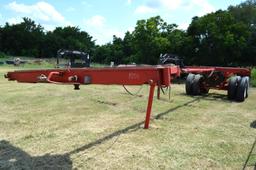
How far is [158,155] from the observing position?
578 cm

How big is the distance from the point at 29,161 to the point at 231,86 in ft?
29.3

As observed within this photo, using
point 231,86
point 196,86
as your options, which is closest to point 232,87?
point 231,86

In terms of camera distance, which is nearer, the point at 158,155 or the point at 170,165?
the point at 170,165

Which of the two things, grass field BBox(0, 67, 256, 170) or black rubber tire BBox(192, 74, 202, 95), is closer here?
grass field BBox(0, 67, 256, 170)

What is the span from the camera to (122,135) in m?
6.93

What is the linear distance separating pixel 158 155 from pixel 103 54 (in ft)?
195

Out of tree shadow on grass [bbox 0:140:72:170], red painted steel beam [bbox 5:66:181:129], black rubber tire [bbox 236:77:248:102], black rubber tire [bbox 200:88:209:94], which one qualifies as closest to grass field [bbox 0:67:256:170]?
tree shadow on grass [bbox 0:140:72:170]

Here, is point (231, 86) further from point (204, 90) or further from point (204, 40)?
point (204, 40)

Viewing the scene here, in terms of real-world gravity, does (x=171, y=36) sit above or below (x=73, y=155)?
above

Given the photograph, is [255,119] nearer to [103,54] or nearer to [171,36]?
[171,36]

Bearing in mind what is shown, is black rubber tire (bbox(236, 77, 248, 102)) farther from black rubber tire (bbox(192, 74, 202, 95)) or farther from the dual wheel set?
black rubber tire (bbox(192, 74, 202, 95))

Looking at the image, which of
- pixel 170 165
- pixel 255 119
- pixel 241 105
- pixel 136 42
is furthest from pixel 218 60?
pixel 170 165

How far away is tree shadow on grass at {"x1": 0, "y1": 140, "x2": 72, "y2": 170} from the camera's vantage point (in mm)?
5168

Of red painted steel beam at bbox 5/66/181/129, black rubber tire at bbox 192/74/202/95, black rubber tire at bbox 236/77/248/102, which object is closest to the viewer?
red painted steel beam at bbox 5/66/181/129
